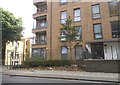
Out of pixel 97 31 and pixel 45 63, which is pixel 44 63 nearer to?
pixel 45 63

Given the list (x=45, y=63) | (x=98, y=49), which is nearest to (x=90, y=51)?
(x=98, y=49)

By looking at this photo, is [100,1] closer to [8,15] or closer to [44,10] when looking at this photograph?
[44,10]

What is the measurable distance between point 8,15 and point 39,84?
25498 mm

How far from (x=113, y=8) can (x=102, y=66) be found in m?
11.6

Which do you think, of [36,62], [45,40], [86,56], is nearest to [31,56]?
[36,62]

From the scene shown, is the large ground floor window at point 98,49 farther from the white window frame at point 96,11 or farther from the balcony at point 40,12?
the balcony at point 40,12

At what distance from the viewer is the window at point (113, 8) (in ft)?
93.9

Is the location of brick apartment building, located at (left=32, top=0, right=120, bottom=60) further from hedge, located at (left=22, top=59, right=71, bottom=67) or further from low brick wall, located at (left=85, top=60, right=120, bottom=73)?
hedge, located at (left=22, top=59, right=71, bottom=67)

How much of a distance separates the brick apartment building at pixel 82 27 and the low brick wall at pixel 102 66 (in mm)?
2137

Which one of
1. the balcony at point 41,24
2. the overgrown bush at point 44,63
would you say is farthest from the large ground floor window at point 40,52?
the overgrown bush at point 44,63

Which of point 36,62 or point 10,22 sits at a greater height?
point 10,22

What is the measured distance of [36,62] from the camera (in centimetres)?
2642

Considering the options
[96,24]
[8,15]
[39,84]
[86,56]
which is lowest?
[39,84]

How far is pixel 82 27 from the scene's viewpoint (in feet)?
101
